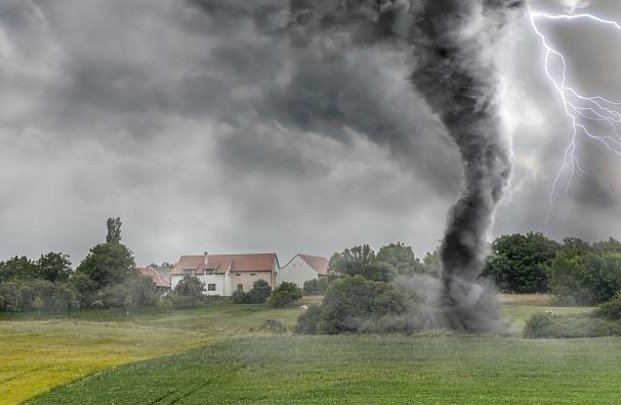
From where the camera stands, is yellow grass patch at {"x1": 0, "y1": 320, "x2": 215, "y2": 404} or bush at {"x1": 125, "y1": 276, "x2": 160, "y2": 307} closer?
yellow grass patch at {"x1": 0, "y1": 320, "x2": 215, "y2": 404}

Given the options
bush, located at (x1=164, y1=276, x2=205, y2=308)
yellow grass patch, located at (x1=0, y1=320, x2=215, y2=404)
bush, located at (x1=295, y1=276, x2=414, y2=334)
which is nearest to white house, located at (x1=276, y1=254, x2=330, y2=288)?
bush, located at (x1=164, y1=276, x2=205, y2=308)

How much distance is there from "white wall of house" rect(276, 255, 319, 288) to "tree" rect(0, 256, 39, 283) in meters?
41.4

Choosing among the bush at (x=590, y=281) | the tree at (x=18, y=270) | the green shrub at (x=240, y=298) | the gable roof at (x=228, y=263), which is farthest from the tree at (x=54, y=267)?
the bush at (x=590, y=281)

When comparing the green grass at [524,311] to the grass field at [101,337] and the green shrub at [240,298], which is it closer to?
the grass field at [101,337]

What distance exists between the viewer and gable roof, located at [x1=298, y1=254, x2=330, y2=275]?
109 meters

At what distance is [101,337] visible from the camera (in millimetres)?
68625

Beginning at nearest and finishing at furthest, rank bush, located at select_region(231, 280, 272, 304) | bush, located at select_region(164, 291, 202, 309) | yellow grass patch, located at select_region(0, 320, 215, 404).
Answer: yellow grass patch, located at select_region(0, 320, 215, 404)
bush, located at select_region(231, 280, 272, 304)
bush, located at select_region(164, 291, 202, 309)

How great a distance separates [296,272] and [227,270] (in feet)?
38.7

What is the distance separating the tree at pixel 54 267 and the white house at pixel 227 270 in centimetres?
2245

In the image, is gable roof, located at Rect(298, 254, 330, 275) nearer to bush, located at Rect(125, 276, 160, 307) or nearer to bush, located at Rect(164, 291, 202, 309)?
bush, located at Rect(164, 291, 202, 309)

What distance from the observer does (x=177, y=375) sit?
38719 millimetres

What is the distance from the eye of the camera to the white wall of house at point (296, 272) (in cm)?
10806

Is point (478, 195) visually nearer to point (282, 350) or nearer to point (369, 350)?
point (369, 350)

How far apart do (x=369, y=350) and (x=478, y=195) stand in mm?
15386
